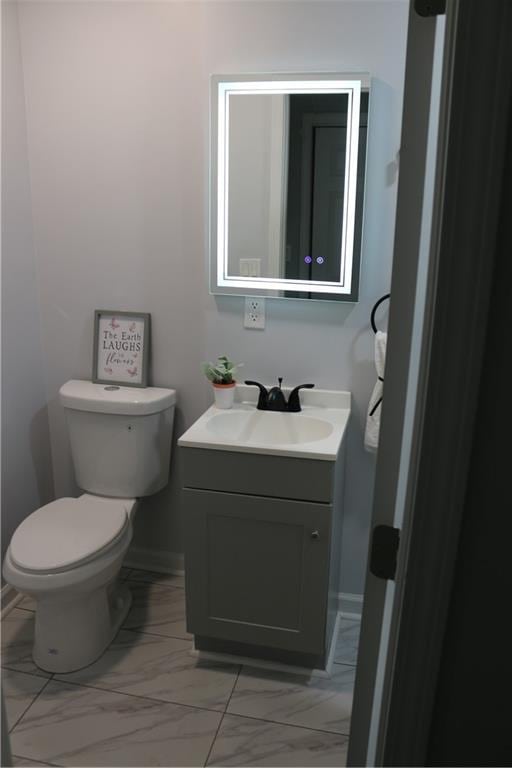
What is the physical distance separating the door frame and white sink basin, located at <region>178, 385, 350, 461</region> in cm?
108

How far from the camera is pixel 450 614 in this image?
0.97 metres

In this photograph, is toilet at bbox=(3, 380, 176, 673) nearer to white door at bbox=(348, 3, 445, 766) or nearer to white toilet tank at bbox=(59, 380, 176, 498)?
white toilet tank at bbox=(59, 380, 176, 498)

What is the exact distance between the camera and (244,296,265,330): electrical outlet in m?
2.30

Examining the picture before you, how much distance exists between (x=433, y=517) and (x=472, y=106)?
1.84 ft

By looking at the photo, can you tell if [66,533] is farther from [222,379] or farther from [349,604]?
[349,604]

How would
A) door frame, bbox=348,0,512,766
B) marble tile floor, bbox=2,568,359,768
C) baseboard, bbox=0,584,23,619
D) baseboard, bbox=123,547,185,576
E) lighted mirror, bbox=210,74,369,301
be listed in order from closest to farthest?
door frame, bbox=348,0,512,766
marble tile floor, bbox=2,568,359,768
lighted mirror, bbox=210,74,369,301
baseboard, bbox=0,584,23,619
baseboard, bbox=123,547,185,576

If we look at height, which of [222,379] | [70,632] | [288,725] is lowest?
[288,725]

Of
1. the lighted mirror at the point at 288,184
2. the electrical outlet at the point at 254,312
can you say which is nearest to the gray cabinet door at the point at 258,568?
the electrical outlet at the point at 254,312

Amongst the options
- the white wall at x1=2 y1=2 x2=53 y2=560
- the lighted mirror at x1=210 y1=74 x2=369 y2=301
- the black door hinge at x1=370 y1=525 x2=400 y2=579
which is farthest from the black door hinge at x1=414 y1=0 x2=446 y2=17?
the white wall at x1=2 y1=2 x2=53 y2=560

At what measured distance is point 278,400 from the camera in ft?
7.47

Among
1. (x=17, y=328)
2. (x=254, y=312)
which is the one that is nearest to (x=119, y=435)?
(x=17, y=328)

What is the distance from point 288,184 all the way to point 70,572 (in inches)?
57.8

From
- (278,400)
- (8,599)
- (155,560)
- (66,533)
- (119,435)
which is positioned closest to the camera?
(66,533)

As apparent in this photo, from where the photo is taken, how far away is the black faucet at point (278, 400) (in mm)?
2279
